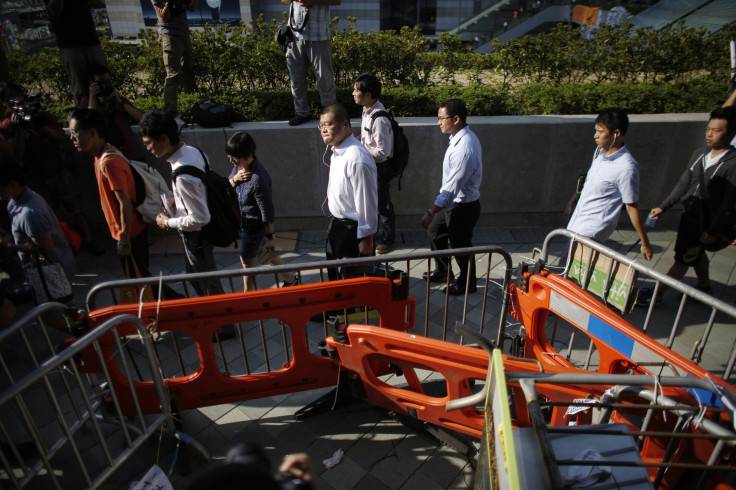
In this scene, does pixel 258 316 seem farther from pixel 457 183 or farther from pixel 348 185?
pixel 457 183

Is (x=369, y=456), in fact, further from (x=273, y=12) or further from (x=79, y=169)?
(x=273, y=12)

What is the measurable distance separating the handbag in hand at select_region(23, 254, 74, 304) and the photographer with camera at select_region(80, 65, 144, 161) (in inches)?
88.1

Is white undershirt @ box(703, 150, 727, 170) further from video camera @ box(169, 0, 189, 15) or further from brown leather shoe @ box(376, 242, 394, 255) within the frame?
video camera @ box(169, 0, 189, 15)

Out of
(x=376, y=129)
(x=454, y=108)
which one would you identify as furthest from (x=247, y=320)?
(x=376, y=129)

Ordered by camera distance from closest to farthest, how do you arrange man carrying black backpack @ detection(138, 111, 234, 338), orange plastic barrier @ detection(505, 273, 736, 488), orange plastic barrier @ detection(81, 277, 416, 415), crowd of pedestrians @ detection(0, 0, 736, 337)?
orange plastic barrier @ detection(505, 273, 736, 488) < orange plastic barrier @ detection(81, 277, 416, 415) < man carrying black backpack @ detection(138, 111, 234, 338) < crowd of pedestrians @ detection(0, 0, 736, 337)

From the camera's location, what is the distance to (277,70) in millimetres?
7297

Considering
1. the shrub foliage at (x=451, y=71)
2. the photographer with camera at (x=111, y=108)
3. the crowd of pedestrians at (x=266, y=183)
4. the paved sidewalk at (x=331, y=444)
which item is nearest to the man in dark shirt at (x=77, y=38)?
the crowd of pedestrians at (x=266, y=183)

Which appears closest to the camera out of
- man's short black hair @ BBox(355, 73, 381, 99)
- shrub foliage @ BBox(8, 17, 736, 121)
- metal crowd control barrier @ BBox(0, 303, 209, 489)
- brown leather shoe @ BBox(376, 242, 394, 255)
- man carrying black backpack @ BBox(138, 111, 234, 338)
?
metal crowd control barrier @ BBox(0, 303, 209, 489)

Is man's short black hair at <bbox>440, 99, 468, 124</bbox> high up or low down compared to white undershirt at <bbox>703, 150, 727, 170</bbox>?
up

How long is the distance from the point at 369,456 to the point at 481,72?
6638 mm

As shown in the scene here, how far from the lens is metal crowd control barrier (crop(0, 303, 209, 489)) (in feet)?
7.99

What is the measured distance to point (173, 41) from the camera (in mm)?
6172

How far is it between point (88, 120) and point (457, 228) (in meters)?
3.55

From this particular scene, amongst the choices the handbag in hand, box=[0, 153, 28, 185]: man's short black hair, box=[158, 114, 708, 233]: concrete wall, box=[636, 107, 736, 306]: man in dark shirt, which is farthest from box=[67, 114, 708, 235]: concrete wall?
the handbag in hand
